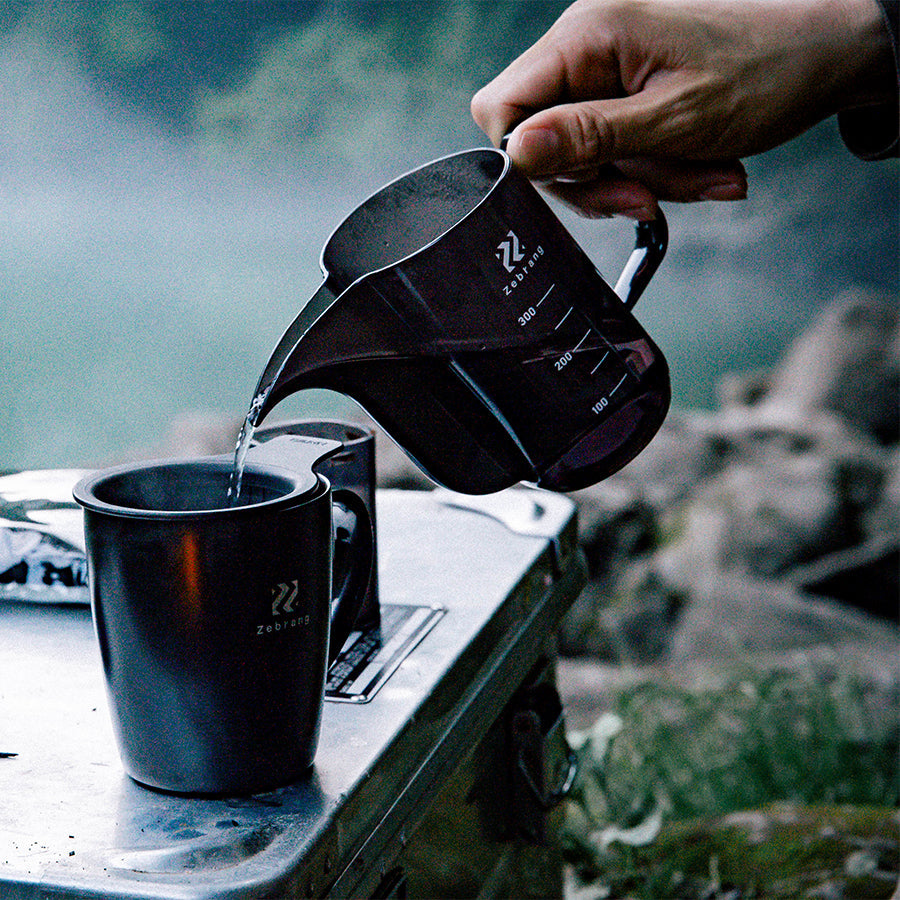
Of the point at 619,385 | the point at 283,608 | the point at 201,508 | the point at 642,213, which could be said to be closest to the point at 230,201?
the point at 642,213

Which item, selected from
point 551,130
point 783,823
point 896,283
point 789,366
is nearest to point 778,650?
point 783,823

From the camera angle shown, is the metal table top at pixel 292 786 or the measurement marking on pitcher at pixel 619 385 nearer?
the metal table top at pixel 292 786

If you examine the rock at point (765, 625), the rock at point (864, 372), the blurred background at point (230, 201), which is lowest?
the rock at point (765, 625)

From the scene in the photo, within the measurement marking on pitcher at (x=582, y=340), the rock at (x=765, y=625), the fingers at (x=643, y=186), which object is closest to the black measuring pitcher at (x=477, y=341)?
the measurement marking on pitcher at (x=582, y=340)

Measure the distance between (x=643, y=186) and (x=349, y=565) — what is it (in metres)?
0.51

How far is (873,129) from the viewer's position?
131cm

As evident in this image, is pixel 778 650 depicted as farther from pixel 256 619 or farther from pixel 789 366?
pixel 256 619

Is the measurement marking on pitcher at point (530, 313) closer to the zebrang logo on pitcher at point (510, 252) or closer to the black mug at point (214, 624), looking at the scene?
the zebrang logo on pitcher at point (510, 252)

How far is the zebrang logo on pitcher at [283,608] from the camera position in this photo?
69 centimetres

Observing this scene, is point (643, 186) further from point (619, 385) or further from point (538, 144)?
point (619, 385)

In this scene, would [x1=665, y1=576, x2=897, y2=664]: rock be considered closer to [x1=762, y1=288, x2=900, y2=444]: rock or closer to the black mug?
[x1=762, y1=288, x2=900, y2=444]: rock

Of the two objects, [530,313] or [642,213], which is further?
[642,213]

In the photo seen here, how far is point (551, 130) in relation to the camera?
0.99m

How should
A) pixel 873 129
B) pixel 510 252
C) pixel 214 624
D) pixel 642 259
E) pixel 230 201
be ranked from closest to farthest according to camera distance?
pixel 214 624, pixel 510 252, pixel 642 259, pixel 873 129, pixel 230 201
